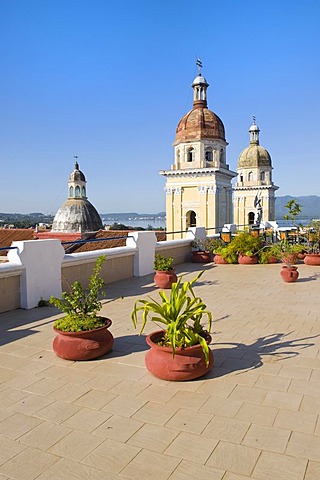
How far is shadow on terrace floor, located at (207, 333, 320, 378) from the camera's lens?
168 inches

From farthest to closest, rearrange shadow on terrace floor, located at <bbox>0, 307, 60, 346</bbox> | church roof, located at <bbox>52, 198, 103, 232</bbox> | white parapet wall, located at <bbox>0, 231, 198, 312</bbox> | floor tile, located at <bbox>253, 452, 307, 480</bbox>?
church roof, located at <bbox>52, 198, 103, 232</bbox> < white parapet wall, located at <bbox>0, 231, 198, 312</bbox> < shadow on terrace floor, located at <bbox>0, 307, 60, 346</bbox> < floor tile, located at <bbox>253, 452, 307, 480</bbox>

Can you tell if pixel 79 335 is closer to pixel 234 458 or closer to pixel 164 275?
pixel 234 458

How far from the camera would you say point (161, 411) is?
132 inches

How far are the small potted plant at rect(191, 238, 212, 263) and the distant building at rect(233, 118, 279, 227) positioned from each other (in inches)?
1140

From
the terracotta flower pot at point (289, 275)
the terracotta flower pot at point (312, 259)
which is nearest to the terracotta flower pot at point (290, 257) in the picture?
the terracotta flower pot at point (289, 275)

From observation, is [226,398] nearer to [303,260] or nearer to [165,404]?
[165,404]

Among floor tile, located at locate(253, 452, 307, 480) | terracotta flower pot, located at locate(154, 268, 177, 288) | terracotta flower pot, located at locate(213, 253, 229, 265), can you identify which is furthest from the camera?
terracotta flower pot, located at locate(213, 253, 229, 265)

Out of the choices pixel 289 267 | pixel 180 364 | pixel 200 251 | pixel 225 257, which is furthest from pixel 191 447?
pixel 200 251

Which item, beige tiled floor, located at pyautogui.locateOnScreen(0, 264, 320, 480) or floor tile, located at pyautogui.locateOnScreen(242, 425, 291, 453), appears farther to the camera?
floor tile, located at pyautogui.locateOnScreen(242, 425, 291, 453)

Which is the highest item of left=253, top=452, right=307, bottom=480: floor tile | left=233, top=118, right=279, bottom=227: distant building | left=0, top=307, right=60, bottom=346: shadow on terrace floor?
left=233, top=118, right=279, bottom=227: distant building

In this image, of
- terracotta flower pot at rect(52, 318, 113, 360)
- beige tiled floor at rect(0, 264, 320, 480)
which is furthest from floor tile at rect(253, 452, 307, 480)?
terracotta flower pot at rect(52, 318, 113, 360)

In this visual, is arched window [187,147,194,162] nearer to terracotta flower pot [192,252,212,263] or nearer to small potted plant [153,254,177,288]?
terracotta flower pot [192,252,212,263]

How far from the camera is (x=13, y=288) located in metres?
6.90

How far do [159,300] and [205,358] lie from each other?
3930 millimetres
